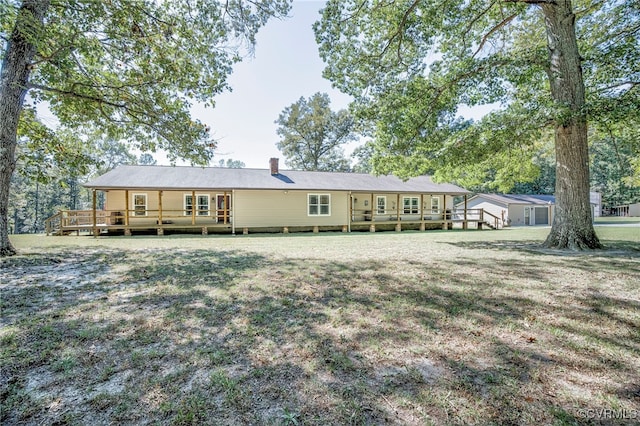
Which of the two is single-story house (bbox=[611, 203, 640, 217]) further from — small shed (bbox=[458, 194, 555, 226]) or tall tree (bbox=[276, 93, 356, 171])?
tall tree (bbox=[276, 93, 356, 171])

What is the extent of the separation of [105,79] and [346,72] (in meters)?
7.64

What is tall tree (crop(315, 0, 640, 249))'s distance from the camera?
7777mm

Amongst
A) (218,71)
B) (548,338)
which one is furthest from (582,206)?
(218,71)

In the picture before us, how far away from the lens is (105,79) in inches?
348

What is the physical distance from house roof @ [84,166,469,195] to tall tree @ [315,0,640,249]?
6379 millimetres

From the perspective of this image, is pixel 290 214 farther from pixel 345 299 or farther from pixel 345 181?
pixel 345 299

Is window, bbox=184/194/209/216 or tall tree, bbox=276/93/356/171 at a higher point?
tall tree, bbox=276/93/356/171

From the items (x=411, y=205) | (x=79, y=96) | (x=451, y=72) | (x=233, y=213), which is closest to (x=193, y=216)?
(x=233, y=213)

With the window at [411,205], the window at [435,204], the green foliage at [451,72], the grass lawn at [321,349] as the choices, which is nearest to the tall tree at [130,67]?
the green foliage at [451,72]

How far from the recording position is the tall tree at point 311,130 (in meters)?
34.0

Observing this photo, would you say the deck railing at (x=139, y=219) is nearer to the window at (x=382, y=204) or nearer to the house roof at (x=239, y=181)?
the house roof at (x=239, y=181)

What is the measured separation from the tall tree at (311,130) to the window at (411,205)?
49.7 ft

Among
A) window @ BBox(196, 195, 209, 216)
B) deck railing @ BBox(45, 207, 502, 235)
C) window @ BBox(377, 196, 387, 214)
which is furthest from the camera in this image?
window @ BBox(377, 196, 387, 214)

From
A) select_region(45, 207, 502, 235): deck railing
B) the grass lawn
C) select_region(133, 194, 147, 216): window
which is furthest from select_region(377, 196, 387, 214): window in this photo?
the grass lawn
